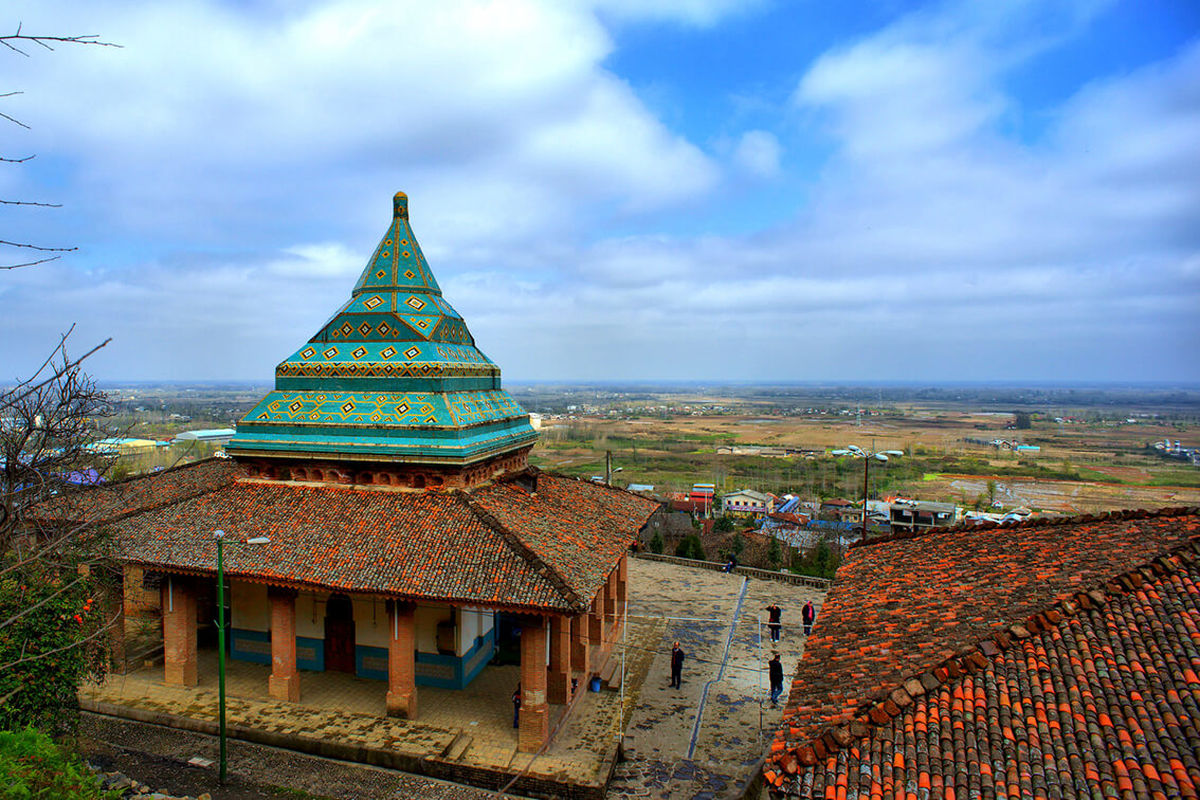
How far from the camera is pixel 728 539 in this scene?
38.4 metres

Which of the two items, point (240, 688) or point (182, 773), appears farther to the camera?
point (240, 688)

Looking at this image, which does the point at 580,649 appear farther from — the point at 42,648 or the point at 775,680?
the point at 42,648

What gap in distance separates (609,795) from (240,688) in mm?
8737

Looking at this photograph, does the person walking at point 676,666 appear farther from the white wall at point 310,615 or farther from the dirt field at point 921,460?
the dirt field at point 921,460

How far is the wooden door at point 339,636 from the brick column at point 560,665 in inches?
190

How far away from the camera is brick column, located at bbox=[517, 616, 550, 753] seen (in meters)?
12.8

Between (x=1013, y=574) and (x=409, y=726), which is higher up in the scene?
(x=1013, y=574)

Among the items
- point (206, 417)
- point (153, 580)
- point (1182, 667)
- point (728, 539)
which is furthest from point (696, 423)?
point (1182, 667)

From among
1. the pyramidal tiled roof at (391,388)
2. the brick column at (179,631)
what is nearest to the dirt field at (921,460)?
the pyramidal tiled roof at (391,388)

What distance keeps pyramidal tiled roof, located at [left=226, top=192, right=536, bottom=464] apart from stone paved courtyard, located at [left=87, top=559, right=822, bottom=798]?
523 centimetres

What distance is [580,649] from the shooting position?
16062 millimetres

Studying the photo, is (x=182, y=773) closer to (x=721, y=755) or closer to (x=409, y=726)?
(x=409, y=726)

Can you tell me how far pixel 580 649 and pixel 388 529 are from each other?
535cm

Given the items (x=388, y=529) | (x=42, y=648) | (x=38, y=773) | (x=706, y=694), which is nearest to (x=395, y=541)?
(x=388, y=529)
